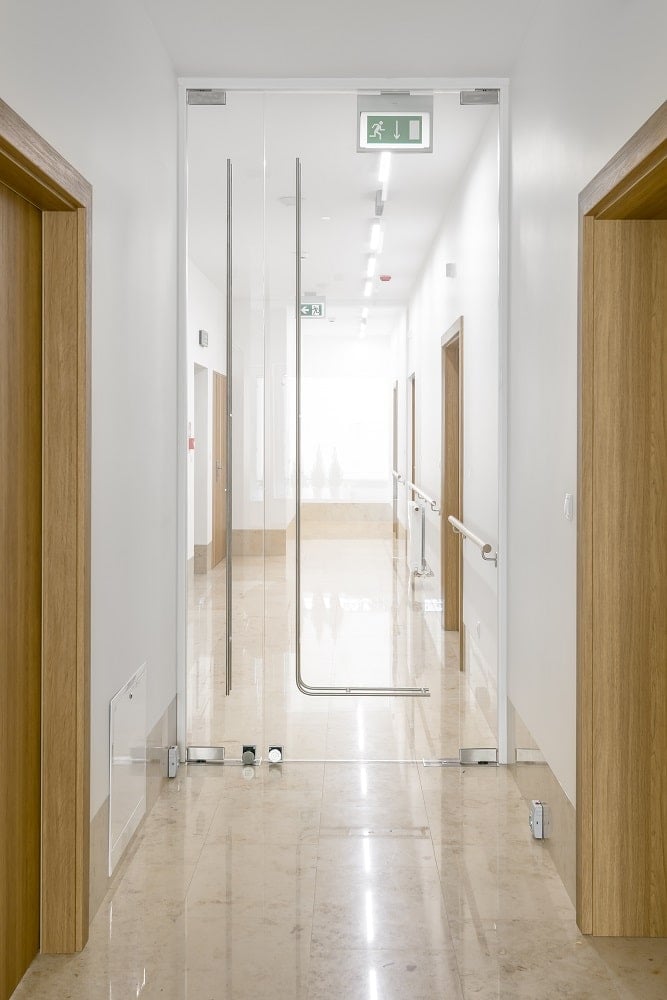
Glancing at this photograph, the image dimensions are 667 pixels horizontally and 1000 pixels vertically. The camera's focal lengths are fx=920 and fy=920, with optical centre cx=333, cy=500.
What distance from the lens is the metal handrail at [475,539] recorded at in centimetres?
392

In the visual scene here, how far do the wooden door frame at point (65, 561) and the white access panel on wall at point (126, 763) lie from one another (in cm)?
36

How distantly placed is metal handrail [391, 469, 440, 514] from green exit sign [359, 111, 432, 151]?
4.77 ft

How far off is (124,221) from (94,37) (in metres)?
0.57

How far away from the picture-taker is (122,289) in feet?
10.00

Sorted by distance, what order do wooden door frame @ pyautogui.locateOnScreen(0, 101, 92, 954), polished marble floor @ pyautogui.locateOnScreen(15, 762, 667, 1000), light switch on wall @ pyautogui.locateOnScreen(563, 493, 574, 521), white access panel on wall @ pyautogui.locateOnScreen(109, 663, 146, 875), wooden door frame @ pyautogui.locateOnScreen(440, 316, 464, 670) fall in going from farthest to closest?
wooden door frame @ pyautogui.locateOnScreen(440, 316, 464, 670)
white access panel on wall @ pyautogui.locateOnScreen(109, 663, 146, 875)
light switch on wall @ pyautogui.locateOnScreen(563, 493, 574, 521)
wooden door frame @ pyautogui.locateOnScreen(0, 101, 92, 954)
polished marble floor @ pyautogui.locateOnScreen(15, 762, 667, 1000)

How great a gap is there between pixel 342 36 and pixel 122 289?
4.58ft

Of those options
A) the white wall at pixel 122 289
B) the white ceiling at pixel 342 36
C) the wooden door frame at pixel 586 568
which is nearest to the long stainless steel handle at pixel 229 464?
the white wall at pixel 122 289

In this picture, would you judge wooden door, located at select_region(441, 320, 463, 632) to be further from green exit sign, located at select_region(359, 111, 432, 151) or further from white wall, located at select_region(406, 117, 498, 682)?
green exit sign, located at select_region(359, 111, 432, 151)

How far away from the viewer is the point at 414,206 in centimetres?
415

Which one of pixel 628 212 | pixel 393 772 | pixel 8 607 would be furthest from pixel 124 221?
pixel 393 772

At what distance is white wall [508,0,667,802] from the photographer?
2400 mm

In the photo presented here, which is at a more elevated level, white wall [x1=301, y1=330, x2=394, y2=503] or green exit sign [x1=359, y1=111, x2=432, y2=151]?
green exit sign [x1=359, y1=111, x2=432, y2=151]

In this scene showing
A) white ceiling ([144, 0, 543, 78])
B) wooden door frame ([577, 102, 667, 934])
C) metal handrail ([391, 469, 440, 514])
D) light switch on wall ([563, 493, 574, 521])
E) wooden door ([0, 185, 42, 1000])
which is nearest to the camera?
wooden door ([0, 185, 42, 1000])

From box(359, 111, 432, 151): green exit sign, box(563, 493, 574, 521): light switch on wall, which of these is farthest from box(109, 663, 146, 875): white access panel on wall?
box(359, 111, 432, 151): green exit sign
